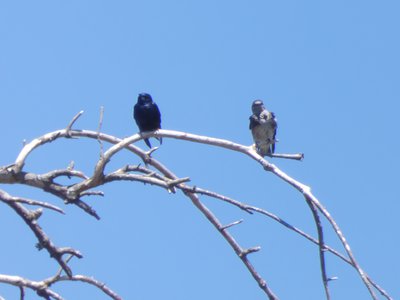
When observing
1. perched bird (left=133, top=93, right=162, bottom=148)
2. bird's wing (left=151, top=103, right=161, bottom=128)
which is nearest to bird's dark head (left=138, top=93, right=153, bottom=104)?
perched bird (left=133, top=93, right=162, bottom=148)

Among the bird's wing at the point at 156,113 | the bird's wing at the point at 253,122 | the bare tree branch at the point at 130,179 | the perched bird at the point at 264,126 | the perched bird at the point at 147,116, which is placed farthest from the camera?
the bird's wing at the point at 253,122

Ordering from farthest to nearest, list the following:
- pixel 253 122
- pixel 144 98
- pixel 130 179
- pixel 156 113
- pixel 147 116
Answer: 1. pixel 253 122
2. pixel 144 98
3. pixel 156 113
4. pixel 147 116
5. pixel 130 179

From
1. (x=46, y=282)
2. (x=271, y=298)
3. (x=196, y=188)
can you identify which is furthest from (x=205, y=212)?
(x=46, y=282)

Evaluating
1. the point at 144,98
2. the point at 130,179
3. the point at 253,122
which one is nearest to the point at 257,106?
the point at 253,122

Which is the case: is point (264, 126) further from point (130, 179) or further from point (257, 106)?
point (130, 179)

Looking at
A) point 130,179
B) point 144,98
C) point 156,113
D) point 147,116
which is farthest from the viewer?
point 144,98

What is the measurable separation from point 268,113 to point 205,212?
27.1 ft

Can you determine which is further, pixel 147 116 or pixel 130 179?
pixel 147 116

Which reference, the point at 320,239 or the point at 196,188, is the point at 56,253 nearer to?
the point at 196,188

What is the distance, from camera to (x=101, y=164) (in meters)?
5.46

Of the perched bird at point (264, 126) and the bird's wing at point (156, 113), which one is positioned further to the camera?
the perched bird at point (264, 126)

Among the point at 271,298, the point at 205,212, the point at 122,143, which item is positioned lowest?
the point at 271,298

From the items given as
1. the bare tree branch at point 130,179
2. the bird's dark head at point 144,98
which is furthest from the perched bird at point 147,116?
the bare tree branch at point 130,179

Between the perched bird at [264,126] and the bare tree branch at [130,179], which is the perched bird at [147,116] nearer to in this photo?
the perched bird at [264,126]
